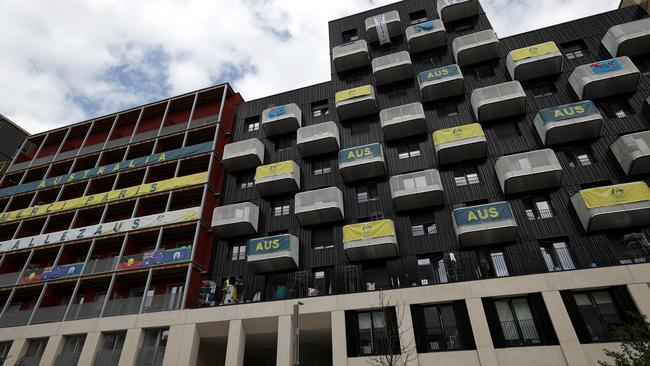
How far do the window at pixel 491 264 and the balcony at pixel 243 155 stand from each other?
19349 millimetres

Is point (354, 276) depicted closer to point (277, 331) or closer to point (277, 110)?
point (277, 331)

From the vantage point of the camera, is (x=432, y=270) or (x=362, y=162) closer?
(x=432, y=270)

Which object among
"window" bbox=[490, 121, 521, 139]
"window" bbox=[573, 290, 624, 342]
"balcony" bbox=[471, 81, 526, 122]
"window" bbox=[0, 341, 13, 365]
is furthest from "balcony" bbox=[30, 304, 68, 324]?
"window" bbox=[490, 121, 521, 139]

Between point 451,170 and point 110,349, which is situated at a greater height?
point 451,170

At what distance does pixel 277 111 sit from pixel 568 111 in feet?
74.5

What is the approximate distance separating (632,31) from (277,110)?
92.0ft

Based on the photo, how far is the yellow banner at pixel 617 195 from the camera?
72.7ft

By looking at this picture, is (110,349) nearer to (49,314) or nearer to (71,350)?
(71,350)

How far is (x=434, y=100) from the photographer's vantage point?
32.4 metres

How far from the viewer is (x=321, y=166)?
3284cm

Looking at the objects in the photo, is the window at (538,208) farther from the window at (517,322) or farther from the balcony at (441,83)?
the balcony at (441,83)

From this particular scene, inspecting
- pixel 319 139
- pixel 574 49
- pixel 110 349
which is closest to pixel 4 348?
pixel 110 349

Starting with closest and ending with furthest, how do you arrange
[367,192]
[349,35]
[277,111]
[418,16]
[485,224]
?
[485,224]
[367,192]
[277,111]
[418,16]
[349,35]

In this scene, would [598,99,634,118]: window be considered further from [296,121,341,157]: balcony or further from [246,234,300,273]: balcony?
[246,234,300,273]: balcony
